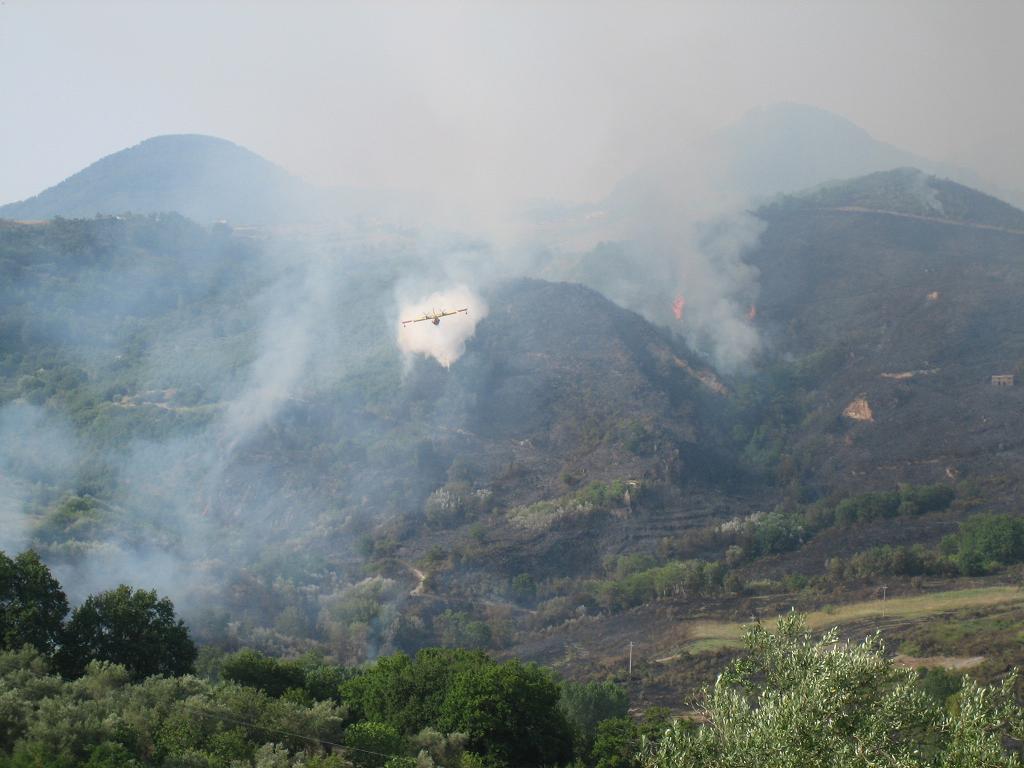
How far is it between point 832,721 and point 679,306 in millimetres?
94013

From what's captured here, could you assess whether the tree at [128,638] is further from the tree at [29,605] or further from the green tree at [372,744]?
the green tree at [372,744]

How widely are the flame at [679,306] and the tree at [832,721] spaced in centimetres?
9024

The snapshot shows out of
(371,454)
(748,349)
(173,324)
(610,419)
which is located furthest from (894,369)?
(173,324)

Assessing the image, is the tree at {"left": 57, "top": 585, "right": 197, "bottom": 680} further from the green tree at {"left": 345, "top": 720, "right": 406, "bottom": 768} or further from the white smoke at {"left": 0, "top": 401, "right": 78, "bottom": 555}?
the white smoke at {"left": 0, "top": 401, "right": 78, "bottom": 555}

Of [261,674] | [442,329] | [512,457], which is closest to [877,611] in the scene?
[512,457]

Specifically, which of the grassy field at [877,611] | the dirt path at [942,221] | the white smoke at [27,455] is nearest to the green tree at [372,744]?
the grassy field at [877,611]

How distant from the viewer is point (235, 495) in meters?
70.6

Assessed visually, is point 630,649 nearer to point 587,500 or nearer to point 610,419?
point 587,500

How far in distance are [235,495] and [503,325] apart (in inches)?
1232

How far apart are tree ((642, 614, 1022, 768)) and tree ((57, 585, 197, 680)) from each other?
20787mm

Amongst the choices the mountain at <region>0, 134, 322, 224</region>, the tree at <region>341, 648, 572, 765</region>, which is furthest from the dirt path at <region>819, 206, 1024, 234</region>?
the tree at <region>341, 648, 572, 765</region>

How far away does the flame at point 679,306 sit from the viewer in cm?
→ 10856

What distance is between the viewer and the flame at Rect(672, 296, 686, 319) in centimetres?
10856

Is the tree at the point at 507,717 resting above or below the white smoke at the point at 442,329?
below
